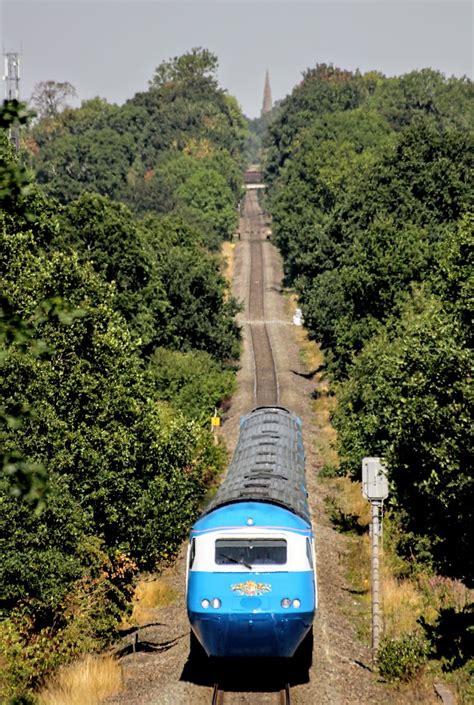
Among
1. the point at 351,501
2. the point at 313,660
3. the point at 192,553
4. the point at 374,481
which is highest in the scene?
the point at 374,481

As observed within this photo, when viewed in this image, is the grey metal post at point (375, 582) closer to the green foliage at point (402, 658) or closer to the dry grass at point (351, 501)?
the green foliage at point (402, 658)

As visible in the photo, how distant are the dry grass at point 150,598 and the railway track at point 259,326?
95.7 ft

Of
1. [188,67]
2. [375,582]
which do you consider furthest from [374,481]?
[188,67]

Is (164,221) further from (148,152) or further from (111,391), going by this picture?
(148,152)

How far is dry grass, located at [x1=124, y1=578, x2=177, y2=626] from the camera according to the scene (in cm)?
2337

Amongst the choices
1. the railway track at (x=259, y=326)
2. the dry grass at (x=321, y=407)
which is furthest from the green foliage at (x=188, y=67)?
the dry grass at (x=321, y=407)

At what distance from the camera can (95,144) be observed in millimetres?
133500

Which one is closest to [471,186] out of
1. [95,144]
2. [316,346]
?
[316,346]

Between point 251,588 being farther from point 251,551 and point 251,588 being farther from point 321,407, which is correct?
point 321,407

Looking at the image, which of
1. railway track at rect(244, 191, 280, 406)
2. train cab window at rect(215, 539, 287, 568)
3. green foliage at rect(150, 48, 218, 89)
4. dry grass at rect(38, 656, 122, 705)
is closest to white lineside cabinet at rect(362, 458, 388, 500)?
train cab window at rect(215, 539, 287, 568)

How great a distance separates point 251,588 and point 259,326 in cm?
6334

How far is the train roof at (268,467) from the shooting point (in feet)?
61.9

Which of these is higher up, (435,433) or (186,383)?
(435,433)

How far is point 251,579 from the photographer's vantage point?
653 inches
